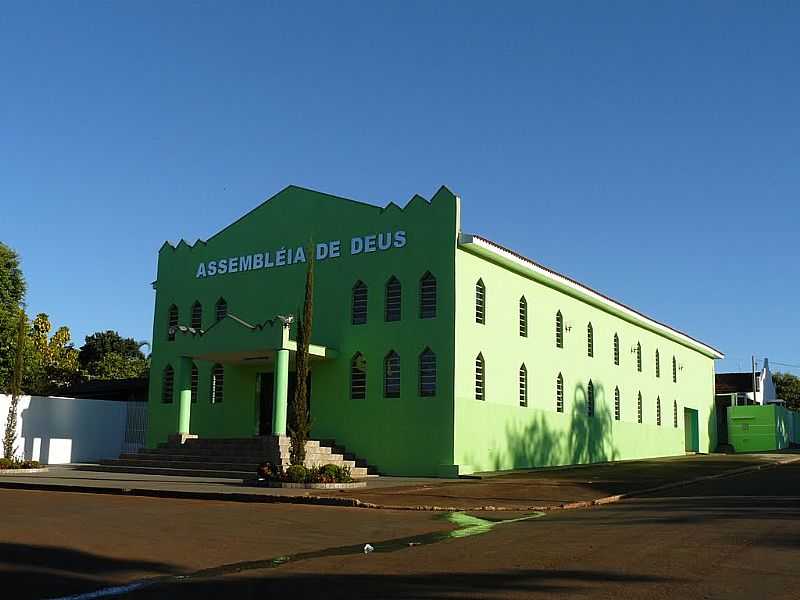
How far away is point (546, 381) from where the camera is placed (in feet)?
103

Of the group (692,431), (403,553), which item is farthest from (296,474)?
(692,431)

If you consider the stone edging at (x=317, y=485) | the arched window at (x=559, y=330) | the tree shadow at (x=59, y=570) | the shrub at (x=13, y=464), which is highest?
the arched window at (x=559, y=330)

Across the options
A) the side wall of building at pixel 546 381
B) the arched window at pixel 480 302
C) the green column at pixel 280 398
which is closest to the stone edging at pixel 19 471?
the green column at pixel 280 398

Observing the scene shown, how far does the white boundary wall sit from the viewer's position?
1220 inches

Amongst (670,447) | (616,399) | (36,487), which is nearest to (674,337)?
(670,447)

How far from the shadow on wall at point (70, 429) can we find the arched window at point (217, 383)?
19.0 feet

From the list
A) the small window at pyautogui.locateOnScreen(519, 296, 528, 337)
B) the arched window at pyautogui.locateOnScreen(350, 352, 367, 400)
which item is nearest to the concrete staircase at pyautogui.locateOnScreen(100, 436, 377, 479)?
the arched window at pyautogui.locateOnScreen(350, 352, 367, 400)

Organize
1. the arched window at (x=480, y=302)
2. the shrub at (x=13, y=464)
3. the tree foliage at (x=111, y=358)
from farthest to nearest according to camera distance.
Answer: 1. the tree foliage at (x=111, y=358)
2. the arched window at (x=480, y=302)
3. the shrub at (x=13, y=464)

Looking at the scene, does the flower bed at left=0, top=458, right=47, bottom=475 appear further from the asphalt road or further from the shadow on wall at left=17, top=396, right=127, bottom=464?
the asphalt road

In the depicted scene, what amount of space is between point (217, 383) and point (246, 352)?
415cm

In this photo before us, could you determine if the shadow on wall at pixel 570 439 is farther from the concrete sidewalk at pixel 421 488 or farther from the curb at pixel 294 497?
the curb at pixel 294 497

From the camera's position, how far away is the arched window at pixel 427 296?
2636 cm

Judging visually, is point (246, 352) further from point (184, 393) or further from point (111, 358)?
point (111, 358)

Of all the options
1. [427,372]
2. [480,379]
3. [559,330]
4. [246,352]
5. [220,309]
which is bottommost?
[480,379]
